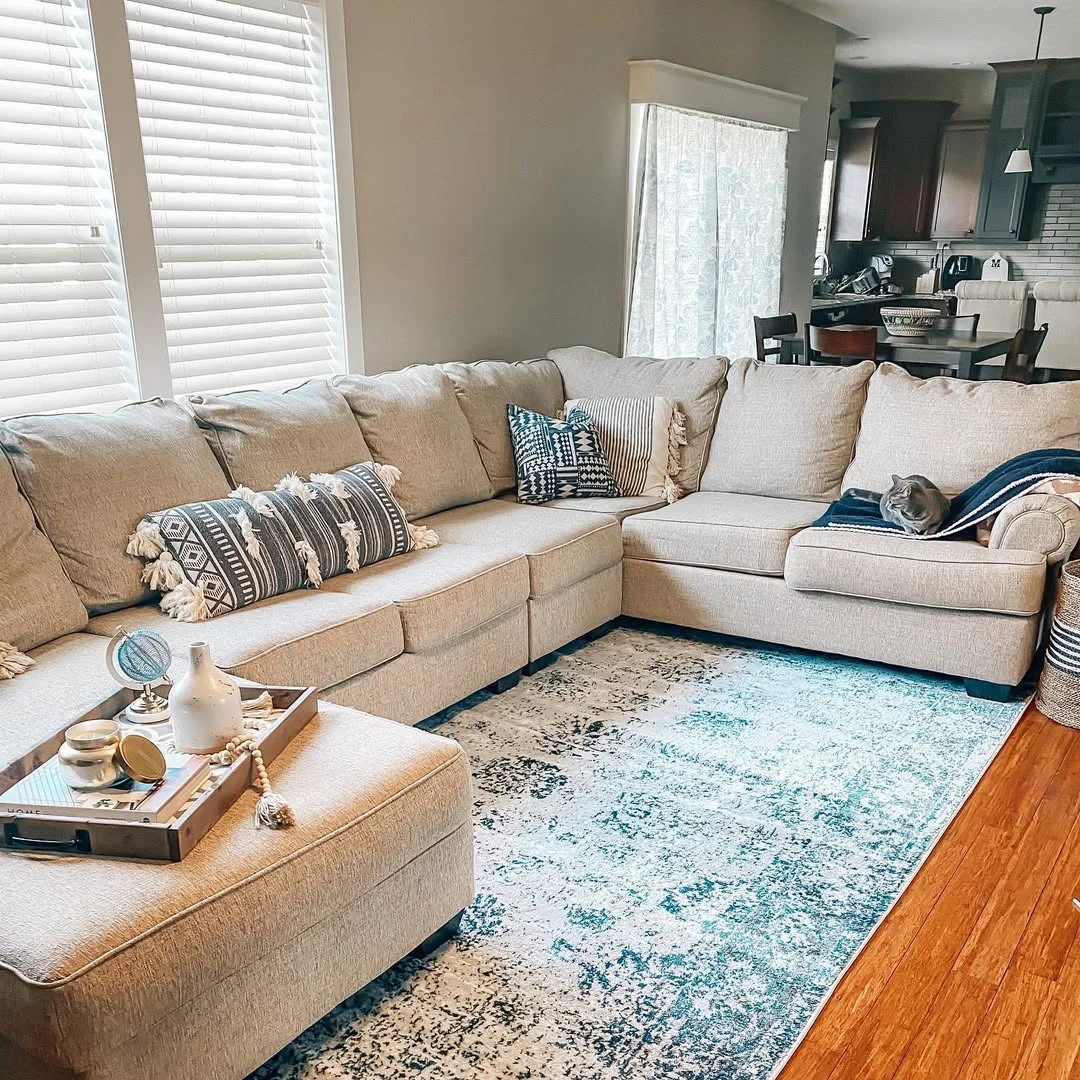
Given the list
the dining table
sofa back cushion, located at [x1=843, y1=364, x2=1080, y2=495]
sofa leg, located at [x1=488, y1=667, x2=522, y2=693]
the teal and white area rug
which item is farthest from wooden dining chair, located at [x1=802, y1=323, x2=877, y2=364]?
sofa leg, located at [x1=488, y1=667, x2=522, y2=693]

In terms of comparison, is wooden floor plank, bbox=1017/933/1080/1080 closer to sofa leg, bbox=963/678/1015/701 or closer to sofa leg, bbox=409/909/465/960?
sofa leg, bbox=409/909/465/960

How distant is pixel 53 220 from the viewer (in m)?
2.85

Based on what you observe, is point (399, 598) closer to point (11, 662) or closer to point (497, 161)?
point (11, 662)

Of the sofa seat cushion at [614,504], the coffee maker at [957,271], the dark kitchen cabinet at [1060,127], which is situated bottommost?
the sofa seat cushion at [614,504]

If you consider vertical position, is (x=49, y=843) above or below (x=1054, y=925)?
above

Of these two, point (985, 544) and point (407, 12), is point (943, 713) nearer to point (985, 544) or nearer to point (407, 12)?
point (985, 544)

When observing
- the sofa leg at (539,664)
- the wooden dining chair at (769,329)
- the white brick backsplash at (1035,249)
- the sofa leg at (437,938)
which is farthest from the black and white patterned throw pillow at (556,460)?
the white brick backsplash at (1035,249)

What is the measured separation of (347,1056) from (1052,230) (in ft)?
31.7

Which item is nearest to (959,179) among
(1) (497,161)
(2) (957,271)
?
(2) (957,271)

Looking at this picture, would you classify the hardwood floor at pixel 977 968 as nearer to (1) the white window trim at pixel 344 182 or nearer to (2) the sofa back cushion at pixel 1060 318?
(1) the white window trim at pixel 344 182

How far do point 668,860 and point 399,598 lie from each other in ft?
3.17

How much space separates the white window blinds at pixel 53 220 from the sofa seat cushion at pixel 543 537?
120 cm

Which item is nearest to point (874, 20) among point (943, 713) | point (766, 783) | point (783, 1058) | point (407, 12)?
point (407, 12)

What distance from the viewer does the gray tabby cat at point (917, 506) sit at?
10.2 ft
